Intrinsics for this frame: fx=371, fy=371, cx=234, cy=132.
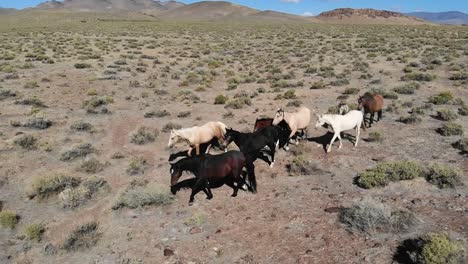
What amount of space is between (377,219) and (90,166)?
961 cm

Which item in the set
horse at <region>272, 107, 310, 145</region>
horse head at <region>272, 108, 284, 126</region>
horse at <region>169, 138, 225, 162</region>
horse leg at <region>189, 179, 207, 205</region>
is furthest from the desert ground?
horse head at <region>272, 108, 284, 126</region>

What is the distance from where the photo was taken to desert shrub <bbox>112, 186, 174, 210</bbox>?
1055 centimetres

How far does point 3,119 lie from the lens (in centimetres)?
1900

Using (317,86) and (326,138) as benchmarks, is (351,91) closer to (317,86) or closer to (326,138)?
(317,86)

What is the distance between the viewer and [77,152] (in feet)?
47.2

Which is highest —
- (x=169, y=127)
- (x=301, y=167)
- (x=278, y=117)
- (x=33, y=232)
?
(x=278, y=117)

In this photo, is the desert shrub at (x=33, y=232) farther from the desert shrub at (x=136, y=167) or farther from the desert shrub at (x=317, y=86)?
the desert shrub at (x=317, y=86)

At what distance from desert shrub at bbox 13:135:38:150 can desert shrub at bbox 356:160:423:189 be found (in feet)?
41.9

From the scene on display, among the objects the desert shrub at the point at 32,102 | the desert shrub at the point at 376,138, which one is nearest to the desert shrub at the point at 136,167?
the desert shrub at the point at 376,138

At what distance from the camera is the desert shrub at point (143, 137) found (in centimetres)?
1570

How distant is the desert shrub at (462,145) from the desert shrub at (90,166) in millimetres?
12877

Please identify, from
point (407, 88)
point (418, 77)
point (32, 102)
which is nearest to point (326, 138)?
point (407, 88)

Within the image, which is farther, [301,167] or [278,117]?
[278,117]

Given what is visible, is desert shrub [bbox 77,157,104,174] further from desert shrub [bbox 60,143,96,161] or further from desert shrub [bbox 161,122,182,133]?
desert shrub [bbox 161,122,182,133]
